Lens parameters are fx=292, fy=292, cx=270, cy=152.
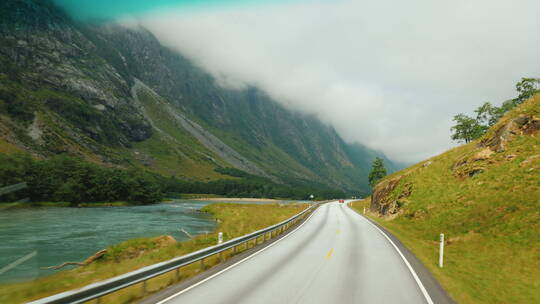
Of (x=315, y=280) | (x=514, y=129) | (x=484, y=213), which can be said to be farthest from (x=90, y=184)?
(x=514, y=129)

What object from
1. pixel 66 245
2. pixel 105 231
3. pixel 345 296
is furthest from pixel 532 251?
pixel 105 231

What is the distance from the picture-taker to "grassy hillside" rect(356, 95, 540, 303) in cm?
1022

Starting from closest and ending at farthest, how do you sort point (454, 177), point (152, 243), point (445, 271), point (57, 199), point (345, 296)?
point (345, 296)
point (445, 271)
point (152, 243)
point (454, 177)
point (57, 199)

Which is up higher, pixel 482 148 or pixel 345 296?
pixel 482 148

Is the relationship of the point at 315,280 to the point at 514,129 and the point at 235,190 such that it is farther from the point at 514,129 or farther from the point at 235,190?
the point at 235,190

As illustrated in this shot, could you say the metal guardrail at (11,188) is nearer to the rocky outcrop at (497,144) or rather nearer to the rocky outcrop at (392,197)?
the rocky outcrop at (497,144)

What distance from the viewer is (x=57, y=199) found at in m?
58.7

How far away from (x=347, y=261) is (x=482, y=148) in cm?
2187

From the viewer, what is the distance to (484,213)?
1677 cm

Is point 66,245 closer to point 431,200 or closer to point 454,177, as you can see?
point 431,200

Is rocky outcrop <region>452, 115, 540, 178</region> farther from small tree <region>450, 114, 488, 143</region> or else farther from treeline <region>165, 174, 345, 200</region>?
treeline <region>165, 174, 345, 200</region>

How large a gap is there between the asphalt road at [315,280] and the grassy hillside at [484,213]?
137cm

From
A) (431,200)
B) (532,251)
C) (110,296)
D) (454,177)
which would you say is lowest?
(110,296)

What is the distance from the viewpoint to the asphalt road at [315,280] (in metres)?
7.32
